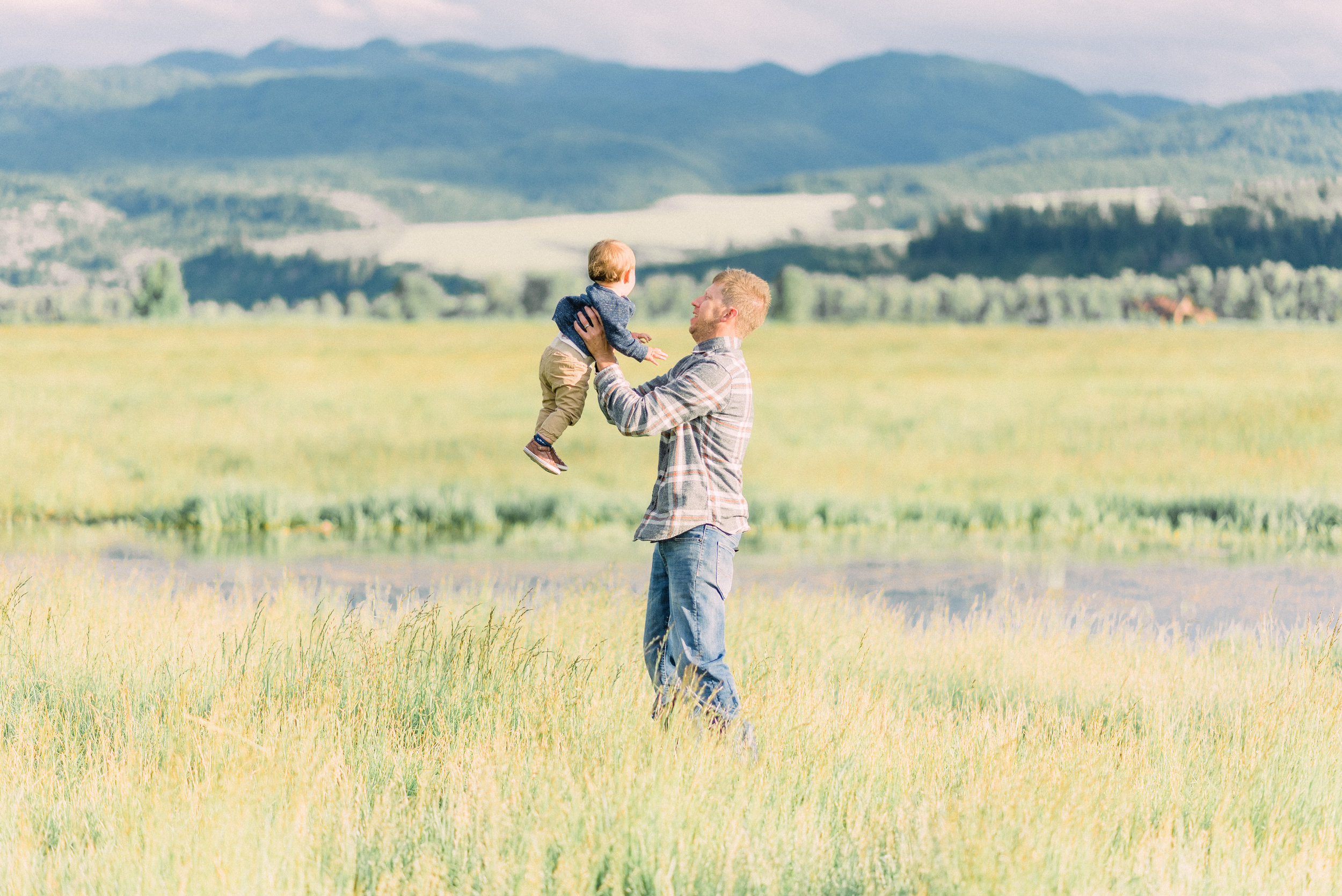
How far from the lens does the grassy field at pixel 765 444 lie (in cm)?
2370

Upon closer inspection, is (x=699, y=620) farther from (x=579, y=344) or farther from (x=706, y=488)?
(x=579, y=344)

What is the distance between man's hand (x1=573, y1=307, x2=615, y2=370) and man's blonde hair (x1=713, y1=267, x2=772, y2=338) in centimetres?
81

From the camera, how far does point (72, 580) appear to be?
12.0 m

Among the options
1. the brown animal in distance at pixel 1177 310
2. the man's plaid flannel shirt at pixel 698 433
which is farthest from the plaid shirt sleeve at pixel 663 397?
the brown animal in distance at pixel 1177 310

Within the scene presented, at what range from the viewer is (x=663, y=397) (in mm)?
6375

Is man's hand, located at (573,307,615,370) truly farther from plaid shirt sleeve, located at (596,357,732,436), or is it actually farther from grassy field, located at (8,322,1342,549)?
grassy field, located at (8,322,1342,549)

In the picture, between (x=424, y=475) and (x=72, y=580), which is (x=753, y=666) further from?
(x=424, y=475)

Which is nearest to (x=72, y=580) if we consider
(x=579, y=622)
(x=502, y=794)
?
(x=579, y=622)

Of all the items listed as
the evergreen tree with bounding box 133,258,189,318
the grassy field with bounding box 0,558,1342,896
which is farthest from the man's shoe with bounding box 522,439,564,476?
the evergreen tree with bounding box 133,258,189,318

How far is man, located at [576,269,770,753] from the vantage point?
6508mm

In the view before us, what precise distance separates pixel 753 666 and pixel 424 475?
18.8 meters

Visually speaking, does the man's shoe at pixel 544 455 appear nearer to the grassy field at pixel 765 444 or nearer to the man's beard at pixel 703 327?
the man's beard at pixel 703 327

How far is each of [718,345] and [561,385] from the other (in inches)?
34.4

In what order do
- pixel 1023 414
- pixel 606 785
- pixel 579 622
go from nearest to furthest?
pixel 606 785 < pixel 579 622 < pixel 1023 414
